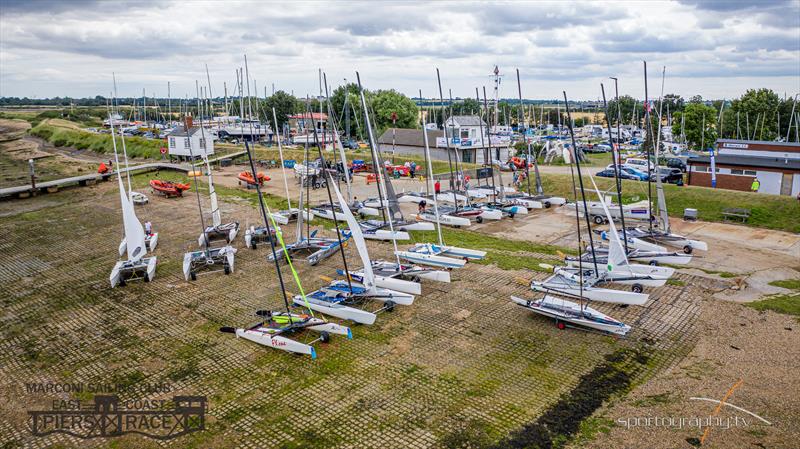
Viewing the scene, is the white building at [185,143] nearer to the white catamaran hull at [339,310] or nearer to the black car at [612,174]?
the black car at [612,174]

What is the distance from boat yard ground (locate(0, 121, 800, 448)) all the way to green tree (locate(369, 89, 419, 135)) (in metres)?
59.3

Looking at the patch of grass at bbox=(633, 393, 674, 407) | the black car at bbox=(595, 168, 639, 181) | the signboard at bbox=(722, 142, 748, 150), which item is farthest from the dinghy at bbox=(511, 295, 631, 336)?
the signboard at bbox=(722, 142, 748, 150)

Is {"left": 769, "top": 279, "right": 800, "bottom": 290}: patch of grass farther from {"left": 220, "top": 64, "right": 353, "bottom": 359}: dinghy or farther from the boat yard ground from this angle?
{"left": 220, "top": 64, "right": 353, "bottom": 359}: dinghy

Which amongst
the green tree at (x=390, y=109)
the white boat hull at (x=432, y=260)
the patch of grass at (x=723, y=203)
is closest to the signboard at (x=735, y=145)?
the patch of grass at (x=723, y=203)

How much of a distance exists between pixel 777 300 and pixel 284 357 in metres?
19.4

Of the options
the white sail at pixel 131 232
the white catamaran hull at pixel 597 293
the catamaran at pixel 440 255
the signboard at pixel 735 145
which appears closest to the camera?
the white catamaran hull at pixel 597 293

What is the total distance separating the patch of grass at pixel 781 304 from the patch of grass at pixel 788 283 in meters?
1.15

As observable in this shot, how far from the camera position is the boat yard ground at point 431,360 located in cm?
1313

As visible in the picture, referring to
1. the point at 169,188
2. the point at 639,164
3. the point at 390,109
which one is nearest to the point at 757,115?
the point at 639,164

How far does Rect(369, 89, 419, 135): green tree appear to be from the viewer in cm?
8275

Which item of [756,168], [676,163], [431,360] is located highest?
[756,168]

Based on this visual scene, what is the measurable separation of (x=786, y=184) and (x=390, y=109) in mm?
56524

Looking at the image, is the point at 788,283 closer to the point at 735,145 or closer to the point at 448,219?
the point at 448,219

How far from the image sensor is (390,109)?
8300 cm
